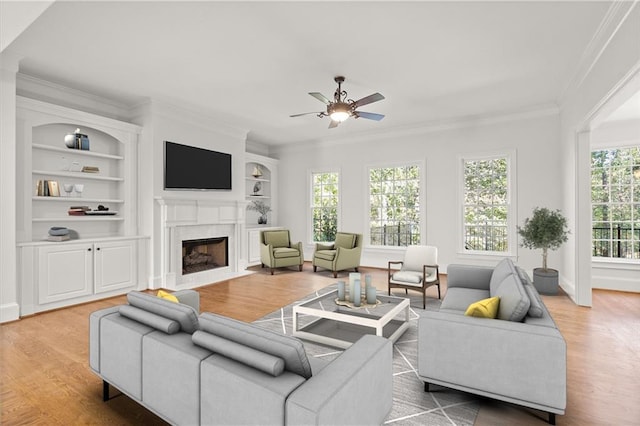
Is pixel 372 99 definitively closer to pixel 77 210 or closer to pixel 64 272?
pixel 77 210

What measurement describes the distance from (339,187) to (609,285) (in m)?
5.22

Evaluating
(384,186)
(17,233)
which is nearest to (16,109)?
(17,233)

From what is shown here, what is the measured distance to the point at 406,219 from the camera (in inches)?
283

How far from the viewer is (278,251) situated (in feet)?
22.7

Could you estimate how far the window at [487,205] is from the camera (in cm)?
621

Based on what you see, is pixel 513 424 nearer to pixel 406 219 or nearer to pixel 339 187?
pixel 406 219

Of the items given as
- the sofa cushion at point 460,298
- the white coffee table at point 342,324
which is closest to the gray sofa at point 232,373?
the white coffee table at point 342,324

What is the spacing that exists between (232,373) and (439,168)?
20.2 feet

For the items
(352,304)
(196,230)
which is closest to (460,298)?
(352,304)

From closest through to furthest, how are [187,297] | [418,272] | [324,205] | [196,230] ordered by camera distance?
[187,297]
[418,272]
[196,230]
[324,205]

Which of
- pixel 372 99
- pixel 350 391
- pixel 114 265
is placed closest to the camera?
pixel 350 391

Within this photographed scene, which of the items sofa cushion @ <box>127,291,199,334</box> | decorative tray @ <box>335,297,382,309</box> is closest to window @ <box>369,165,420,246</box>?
decorative tray @ <box>335,297,382,309</box>

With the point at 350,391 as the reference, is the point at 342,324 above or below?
below

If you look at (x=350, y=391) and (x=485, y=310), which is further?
(x=485, y=310)
